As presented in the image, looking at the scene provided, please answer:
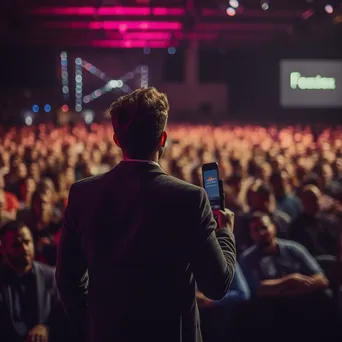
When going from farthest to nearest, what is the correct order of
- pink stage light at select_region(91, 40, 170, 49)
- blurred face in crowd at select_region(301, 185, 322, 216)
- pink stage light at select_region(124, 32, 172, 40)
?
pink stage light at select_region(91, 40, 170, 49), pink stage light at select_region(124, 32, 172, 40), blurred face in crowd at select_region(301, 185, 322, 216)

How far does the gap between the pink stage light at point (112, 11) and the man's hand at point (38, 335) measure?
15.3m

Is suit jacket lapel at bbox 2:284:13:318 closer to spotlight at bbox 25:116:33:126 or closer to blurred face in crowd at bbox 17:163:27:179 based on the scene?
blurred face in crowd at bbox 17:163:27:179

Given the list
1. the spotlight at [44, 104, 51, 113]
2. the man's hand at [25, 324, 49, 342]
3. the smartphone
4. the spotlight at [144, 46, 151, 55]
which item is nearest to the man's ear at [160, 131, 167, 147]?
the smartphone

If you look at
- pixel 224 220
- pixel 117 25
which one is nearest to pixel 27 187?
pixel 224 220

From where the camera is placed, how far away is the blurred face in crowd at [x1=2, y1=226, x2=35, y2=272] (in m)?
3.91

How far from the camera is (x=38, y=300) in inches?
151

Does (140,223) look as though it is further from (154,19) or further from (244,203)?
(154,19)

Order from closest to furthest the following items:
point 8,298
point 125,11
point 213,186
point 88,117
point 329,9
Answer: point 213,186 → point 8,298 → point 329,9 → point 125,11 → point 88,117

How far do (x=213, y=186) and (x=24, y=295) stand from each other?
2.11m

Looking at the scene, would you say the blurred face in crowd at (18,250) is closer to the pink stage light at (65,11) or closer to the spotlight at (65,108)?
the pink stage light at (65,11)

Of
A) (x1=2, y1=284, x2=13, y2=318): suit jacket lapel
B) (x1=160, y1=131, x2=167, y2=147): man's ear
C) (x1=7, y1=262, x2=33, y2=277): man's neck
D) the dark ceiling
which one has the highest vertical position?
the dark ceiling

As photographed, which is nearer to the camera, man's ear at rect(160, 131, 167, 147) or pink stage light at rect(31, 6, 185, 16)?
man's ear at rect(160, 131, 167, 147)

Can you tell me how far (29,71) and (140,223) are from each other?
109 ft

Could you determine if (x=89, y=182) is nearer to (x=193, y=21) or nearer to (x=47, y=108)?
(x=193, y=21)
